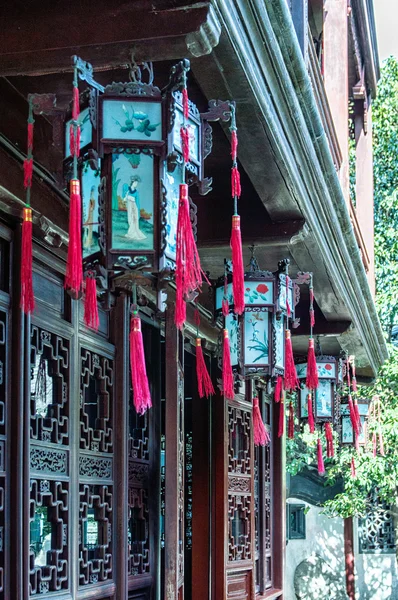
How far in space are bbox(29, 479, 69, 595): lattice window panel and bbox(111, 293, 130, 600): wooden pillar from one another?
59 cm

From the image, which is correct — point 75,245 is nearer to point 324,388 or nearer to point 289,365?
point 289,365

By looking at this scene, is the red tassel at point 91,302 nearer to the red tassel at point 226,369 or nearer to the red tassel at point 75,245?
the red tassel at point 75,245

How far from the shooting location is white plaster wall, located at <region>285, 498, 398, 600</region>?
17.4m

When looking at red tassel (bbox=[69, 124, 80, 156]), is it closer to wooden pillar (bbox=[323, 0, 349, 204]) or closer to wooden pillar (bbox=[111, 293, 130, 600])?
wooden pillar (bbox=[111, 293, 130, 600])

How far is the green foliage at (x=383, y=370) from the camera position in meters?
13.1

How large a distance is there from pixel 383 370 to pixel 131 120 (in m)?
10.4

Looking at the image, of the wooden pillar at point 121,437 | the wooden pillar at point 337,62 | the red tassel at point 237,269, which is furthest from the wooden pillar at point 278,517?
the red tassel at point 237,269

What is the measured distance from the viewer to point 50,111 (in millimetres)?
3117

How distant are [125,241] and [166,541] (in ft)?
8.17

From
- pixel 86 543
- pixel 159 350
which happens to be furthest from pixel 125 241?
pixel 159 350

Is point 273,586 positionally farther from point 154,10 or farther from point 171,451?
point 154,10

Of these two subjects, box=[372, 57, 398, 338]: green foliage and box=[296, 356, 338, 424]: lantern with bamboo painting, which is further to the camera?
box=[372, 57, 398, 338]: green foliage

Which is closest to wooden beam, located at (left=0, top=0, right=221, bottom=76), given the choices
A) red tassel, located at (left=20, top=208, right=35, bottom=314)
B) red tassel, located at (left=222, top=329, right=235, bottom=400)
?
red tassel, located at (left=20, top=208, right=35, bottom=314)

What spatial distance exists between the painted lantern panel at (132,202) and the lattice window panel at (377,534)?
15079 mm
